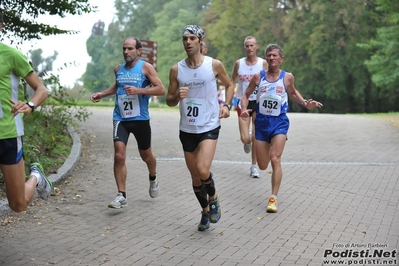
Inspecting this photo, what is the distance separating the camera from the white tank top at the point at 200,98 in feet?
25.3

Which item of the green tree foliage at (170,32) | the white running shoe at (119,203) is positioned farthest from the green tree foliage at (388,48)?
the green tree foliage at (170,32)

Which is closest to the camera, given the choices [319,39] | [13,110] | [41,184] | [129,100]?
[13,110]

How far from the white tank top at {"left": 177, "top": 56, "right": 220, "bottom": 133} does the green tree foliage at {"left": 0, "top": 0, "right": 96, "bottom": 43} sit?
688 cm

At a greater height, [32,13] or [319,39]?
[32,13]

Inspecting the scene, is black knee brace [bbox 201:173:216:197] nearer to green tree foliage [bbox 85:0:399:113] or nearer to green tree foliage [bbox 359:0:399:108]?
green tree foliage [bbox 359:0:399:108]

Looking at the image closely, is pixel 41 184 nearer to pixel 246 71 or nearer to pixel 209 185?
pixel 209 185

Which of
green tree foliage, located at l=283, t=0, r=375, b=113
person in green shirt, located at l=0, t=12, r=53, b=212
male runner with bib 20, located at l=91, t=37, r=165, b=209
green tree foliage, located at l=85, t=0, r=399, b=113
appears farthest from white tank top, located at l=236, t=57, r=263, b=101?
green tree foliage, located at l=283, t=0, r=375, b=113

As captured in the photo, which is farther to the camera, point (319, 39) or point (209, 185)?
point (319, 39)

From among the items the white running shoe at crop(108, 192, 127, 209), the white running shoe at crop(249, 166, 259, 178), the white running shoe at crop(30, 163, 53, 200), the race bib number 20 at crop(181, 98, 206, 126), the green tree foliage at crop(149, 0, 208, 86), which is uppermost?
the race bib number 20 at crop(181, 98, 206, 126)

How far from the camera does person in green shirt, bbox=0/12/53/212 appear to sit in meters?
5.94

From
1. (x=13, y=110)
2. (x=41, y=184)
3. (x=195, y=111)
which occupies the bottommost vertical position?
(x=41, y=184)

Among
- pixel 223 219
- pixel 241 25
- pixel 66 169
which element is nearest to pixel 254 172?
pixel 66 169

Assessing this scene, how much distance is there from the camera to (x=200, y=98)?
7734 mm

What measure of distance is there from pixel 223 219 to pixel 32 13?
7682mm
